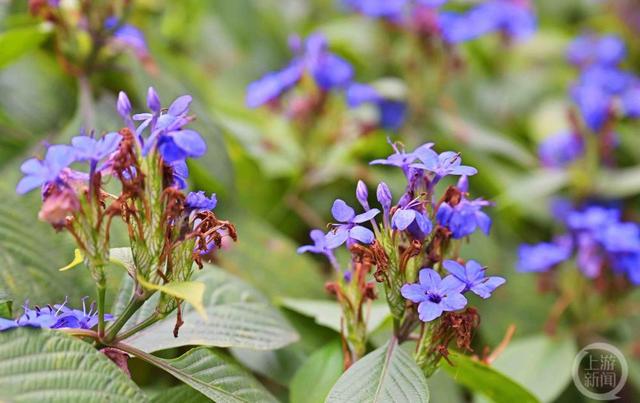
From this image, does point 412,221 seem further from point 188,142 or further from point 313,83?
point 313,83

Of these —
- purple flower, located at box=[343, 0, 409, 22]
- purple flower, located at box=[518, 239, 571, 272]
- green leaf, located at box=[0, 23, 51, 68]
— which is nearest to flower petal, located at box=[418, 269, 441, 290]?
purple flower, located at box=[518, 239, 571, 272]

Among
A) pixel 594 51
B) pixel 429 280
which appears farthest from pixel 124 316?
pixel 594 51

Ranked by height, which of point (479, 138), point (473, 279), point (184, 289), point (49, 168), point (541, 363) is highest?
point (49, 168)

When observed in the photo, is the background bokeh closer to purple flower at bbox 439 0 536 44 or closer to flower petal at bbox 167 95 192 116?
purple flower at bbox 439 0 536 44

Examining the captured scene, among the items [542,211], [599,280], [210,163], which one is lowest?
[542,211]

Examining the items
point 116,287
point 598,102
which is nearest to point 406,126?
point 598,102

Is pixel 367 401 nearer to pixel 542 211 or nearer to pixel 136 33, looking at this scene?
pixel 136 33
